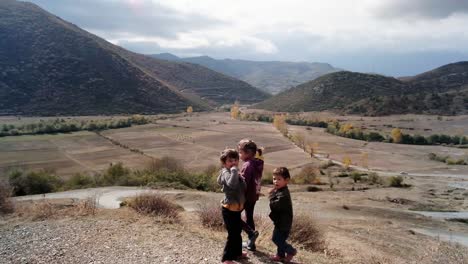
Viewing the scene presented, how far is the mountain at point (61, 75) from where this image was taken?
108 m

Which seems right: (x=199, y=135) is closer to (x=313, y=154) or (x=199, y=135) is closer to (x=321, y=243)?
(x=313, y=154)

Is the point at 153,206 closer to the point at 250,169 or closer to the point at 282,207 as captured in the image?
the point at 250,169

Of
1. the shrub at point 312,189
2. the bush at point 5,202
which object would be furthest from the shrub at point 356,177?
the bush at point 5,202

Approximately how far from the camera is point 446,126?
351 ft

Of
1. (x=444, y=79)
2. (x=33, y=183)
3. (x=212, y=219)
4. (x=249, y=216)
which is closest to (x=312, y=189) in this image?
(x=33, y=183)

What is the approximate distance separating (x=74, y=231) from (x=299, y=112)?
14308 cm

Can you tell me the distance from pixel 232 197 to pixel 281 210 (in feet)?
3.81

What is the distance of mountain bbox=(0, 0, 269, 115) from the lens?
108375 mm

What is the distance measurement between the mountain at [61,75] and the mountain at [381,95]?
49.1 meters

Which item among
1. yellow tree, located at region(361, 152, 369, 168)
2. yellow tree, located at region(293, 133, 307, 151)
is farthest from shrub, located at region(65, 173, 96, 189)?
yellow tree, located at region(293, 133, 307, 151)

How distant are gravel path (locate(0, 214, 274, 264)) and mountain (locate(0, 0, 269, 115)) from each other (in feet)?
338

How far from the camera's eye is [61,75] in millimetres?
118375

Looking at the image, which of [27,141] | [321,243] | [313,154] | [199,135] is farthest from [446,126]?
[321,243]

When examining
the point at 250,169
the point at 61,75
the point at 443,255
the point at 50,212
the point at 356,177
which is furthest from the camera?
the point at 61,75
